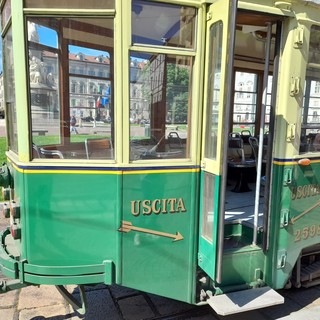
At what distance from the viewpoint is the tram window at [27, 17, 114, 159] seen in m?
2.38

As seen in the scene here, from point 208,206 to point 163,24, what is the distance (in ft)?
4.38

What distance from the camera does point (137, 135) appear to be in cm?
247

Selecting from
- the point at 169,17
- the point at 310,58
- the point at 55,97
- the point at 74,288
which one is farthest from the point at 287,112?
the point at 74,288

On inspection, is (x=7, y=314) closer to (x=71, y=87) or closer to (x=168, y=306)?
(x=168, y=306)

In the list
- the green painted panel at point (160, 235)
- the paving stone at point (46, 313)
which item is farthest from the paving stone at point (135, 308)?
the green painted panel at point (160, 235)

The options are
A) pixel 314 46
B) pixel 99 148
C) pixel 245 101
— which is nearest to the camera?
pixel 99 148

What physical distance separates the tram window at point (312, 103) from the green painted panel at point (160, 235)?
1.15m

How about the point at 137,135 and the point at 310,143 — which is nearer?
the point at 137,135

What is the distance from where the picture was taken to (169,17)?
241 cm

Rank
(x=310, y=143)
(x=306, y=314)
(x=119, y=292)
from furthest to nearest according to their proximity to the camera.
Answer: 1. (x=119, y=292)
2. (x=306, y=314)
3. (x=310, y=143)

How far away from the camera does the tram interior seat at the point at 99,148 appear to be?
246cm

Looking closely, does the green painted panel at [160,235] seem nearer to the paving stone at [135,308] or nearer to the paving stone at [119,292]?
the paving stone at [135,308]

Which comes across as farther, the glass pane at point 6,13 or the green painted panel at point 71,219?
the glass pane at point 6,13

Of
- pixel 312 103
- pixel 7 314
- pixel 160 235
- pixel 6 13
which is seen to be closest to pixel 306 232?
pixel 312 103
